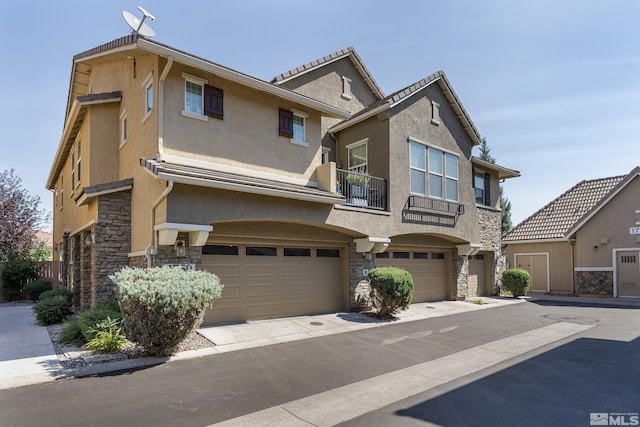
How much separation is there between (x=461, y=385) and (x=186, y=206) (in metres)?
7.15

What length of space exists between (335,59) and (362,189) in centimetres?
706

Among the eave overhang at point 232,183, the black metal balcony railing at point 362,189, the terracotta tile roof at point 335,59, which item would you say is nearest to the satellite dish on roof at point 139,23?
the eave overhang at point 232,183

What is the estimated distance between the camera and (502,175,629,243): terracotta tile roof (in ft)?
79.0

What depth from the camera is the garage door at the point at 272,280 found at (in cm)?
1150

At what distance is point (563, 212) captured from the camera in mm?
25156

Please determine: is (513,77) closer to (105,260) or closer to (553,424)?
(553,424)

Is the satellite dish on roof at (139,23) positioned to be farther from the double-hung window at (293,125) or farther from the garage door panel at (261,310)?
the garage door panel at (261,310)

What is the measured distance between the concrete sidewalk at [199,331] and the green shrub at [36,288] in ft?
5.75

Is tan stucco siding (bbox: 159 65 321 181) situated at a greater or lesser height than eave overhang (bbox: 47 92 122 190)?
lesser

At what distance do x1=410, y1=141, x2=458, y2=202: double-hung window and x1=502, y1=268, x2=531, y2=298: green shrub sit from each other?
615 cm

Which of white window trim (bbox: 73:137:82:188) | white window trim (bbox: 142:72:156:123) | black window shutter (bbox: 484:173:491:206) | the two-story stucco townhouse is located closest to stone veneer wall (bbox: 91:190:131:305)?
the two-story stucco townhouse

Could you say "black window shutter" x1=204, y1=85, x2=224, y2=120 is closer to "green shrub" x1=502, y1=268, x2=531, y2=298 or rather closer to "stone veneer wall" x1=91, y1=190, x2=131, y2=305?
"stone veneer wall" x1=91, y1=190, x2=131, y2=305

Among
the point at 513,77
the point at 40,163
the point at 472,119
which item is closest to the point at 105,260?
the point at 513,77

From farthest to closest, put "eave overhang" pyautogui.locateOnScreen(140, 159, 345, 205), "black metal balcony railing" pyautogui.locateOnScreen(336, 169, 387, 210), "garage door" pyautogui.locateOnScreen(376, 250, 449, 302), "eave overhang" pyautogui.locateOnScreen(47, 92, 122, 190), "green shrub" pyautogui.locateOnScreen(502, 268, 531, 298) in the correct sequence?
"green shrub" pyautogui.locateOnScreen(502, 268, 531, 298) < "garage door" pyautogui.locateOnScreen(376, 250, 449, 302) < "black metal balcony railing" pyautogui.locateOnScreen(336, 169, 387, 210) < "eave overhang" pyautogui.locateOnScreen(47, 92, 122, 190) < "eave overhang" pyautogui.locateOnScreen(140, 159, 345, 205)
